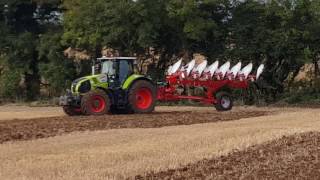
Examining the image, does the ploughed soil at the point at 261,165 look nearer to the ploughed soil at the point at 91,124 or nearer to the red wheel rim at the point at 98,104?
the ploughed soil at the point at 91,124

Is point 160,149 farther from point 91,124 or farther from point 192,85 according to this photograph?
point 192,85

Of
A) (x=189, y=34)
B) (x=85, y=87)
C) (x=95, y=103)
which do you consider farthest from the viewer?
(x=189, y=34)

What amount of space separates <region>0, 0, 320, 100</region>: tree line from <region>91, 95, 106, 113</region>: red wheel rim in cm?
936

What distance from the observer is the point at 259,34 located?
115 feet

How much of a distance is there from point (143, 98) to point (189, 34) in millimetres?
8415

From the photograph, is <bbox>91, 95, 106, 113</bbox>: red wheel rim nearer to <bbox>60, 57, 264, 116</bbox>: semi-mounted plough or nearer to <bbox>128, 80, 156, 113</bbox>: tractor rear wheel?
<bbox>60, 57, 264, 116</bbox>: semi-mounted plough

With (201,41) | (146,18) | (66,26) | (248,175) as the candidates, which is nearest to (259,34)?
(201,41)

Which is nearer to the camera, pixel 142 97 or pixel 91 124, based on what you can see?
pixel 91 124

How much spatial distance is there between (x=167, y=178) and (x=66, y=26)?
29.0 m

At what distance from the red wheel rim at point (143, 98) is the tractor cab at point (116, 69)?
2.70ft

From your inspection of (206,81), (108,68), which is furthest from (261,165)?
(206,81)

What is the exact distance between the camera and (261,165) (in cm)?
1164

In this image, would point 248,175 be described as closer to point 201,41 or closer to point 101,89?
point 101,89

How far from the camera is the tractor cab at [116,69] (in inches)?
1042
